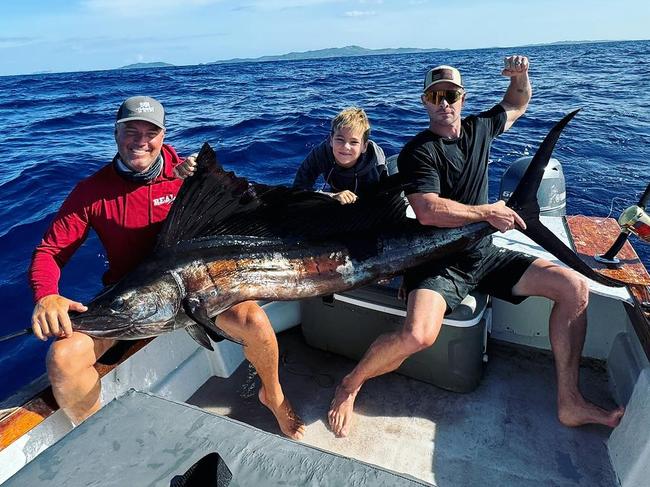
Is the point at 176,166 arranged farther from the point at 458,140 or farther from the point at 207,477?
the point at 207,477

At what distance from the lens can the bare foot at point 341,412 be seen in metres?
2.16

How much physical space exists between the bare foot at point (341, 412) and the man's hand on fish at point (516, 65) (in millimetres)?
1713

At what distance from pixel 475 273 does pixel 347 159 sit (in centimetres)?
96

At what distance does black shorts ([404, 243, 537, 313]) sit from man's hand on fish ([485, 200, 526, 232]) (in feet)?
0.56

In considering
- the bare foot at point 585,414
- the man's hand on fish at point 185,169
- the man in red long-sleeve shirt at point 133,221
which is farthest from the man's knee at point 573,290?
the man's hand on fish at point 185,169

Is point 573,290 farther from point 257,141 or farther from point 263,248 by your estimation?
point 257,141

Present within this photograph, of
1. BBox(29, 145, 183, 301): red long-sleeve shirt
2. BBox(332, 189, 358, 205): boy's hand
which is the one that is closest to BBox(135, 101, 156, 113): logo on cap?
BBox(29, 145, 183, 301): red long-sleeve shirt

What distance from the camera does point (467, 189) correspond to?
2.32 metres

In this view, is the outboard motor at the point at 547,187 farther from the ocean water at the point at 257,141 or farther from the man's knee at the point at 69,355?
the man's knee at the point at 69,355

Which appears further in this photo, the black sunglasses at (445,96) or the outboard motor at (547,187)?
the outboard motor at (547,187)

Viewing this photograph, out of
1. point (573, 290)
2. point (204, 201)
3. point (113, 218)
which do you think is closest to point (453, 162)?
point (573, 290)

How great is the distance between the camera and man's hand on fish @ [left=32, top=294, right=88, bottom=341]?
66.7 inches

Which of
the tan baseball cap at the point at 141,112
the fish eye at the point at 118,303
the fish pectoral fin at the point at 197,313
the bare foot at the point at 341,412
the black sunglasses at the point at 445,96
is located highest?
the tan baseball cap at the point at 141,112

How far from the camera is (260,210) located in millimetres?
2215
